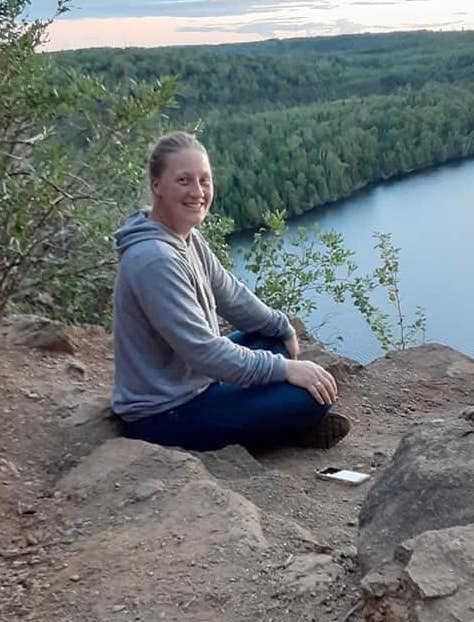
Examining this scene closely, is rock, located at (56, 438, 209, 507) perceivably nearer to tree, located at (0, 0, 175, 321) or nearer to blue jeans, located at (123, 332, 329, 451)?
blue jeans, located at (123, 332, 329, 451)

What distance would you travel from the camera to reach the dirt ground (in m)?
1.85

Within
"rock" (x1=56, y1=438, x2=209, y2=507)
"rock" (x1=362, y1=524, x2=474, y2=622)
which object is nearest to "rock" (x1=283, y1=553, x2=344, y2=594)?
"rock" (x1=362, y1=524, x2=474, y2=622)

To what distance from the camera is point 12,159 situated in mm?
3639

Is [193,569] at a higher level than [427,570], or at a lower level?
lower

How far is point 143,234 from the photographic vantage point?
279cm

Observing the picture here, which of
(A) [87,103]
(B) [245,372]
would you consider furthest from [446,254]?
(B) [245,372]

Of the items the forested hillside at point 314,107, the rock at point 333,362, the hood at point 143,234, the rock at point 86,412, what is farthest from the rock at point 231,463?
the forested hillside at point 314,107

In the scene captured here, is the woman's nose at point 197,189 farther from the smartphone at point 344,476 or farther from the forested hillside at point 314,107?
the forested hillside at point 314,107

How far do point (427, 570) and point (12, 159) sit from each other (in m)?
2.56

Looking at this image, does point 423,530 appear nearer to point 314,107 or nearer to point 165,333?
point 165,333

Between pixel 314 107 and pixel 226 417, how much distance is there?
255 inches

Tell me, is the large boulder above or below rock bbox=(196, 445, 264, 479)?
above

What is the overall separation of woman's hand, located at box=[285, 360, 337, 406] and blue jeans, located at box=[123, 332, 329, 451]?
3cm

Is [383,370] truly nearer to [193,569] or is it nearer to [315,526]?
[315,526]
